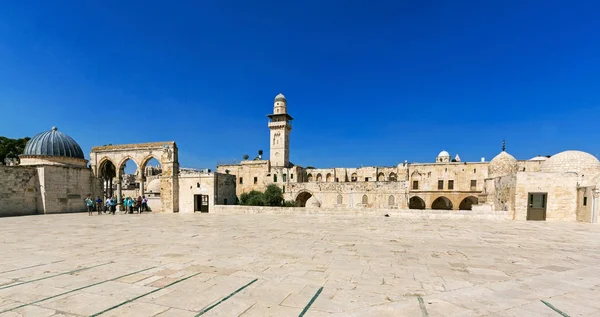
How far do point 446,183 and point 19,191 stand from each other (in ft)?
134

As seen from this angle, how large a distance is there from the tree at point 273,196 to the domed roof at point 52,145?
60.9 feet

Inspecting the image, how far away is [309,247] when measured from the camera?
7840 mm

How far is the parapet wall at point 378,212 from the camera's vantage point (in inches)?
597

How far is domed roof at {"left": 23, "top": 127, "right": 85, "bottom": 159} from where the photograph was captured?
72.8ft

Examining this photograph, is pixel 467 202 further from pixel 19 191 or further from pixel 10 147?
pixel 10 147

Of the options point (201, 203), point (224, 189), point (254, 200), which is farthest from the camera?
point (254, 200)

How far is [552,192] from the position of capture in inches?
581

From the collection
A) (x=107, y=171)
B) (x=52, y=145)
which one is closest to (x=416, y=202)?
(x=107, y=171)

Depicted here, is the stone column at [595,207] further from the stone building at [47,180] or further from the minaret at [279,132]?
the minaret at [279,132]

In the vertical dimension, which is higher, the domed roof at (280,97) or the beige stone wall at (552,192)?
the domed roof at (280,97)

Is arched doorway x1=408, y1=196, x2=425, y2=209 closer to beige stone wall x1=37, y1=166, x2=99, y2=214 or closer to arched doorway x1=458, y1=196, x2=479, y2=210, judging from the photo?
arched doorway x1=458, y1=196, x2=479, y2=210

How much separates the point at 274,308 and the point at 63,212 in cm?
2407

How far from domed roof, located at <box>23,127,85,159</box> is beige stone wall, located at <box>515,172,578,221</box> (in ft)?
107

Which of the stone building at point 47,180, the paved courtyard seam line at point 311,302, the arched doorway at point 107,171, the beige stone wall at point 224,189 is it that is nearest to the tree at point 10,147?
the arched doorway at point 107,171
